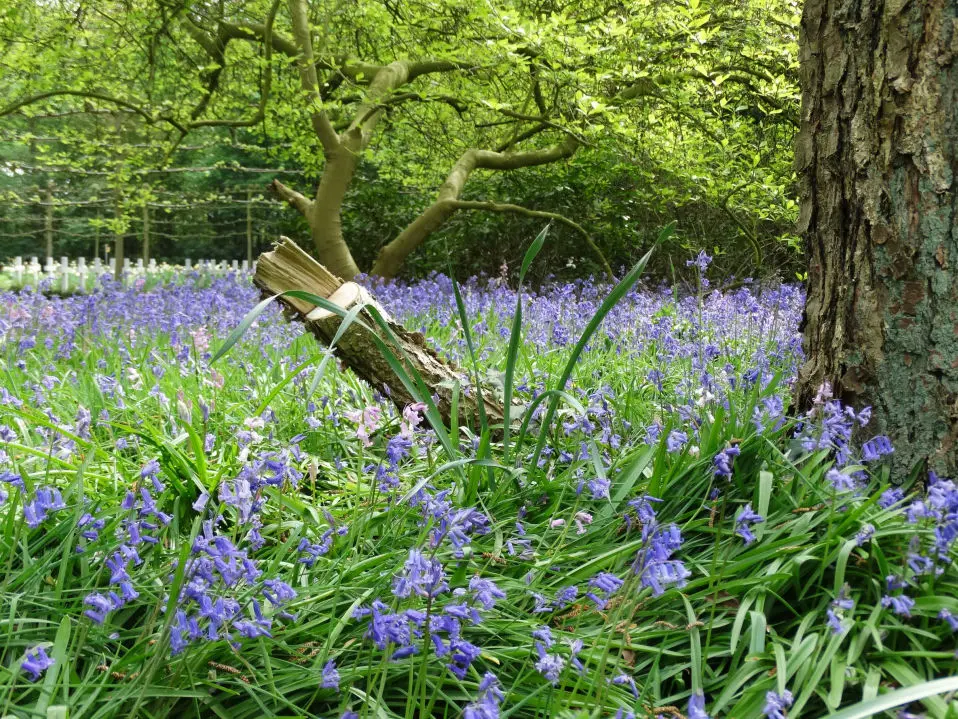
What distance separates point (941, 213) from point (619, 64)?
16.3 feet

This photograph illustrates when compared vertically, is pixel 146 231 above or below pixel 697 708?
below

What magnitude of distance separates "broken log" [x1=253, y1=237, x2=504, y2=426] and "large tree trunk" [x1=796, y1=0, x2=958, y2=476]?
4.64 feet

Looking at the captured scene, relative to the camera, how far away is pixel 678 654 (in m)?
1.77

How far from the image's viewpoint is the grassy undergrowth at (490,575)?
1475 millimetres

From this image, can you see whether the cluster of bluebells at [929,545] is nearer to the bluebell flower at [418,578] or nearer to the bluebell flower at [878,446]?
the bluebell flower at [878,446]

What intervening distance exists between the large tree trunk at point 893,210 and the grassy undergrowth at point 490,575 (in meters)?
0.17

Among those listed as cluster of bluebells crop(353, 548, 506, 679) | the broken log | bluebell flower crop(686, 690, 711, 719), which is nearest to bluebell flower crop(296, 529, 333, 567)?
cluster of bluebells crop(353, 548, 506, 679)

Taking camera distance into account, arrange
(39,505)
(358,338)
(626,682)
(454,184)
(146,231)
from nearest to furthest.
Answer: (39,505) → (626,682) → (358,338) → (454,184) → (146,231)

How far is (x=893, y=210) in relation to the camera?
2.29 metres

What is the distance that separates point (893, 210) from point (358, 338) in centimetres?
194

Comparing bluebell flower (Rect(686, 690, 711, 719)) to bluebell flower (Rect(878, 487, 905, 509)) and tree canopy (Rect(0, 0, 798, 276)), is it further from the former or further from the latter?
tree canopy (Rect(0, 0, 798, 276))

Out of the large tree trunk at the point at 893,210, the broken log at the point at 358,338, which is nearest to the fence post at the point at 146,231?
the broken log at the point at 358,338

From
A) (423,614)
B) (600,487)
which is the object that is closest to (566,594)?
(600,487)

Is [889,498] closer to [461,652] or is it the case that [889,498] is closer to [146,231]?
[461,652]
